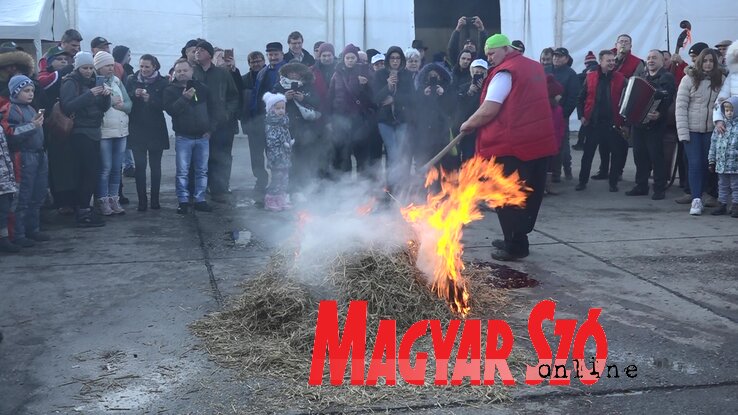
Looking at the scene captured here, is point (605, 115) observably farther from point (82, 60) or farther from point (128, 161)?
point (128, 161)

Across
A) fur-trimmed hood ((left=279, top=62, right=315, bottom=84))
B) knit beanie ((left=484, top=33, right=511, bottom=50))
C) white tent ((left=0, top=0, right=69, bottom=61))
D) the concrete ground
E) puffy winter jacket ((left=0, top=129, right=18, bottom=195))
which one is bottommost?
the concrete ground

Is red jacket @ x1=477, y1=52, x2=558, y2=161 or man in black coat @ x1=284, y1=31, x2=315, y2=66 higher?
man in black coat @ x1=284, y1=31, x2=315, y2=66

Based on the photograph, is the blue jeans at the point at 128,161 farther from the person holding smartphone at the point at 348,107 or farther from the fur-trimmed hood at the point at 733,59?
the fur-trimmed hood at the point at 733,59

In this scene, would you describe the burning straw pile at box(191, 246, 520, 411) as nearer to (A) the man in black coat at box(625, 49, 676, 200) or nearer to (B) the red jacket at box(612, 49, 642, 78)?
(A) the man in black coat at box(625, 49, 676, 200)

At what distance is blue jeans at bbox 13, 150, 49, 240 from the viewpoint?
764 cm

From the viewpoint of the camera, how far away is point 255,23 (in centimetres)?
1656

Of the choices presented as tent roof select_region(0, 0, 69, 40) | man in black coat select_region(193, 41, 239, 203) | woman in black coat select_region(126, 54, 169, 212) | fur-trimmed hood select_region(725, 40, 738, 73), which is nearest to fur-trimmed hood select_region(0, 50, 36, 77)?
woman in black coat select_region(126, 54, 169, 212)

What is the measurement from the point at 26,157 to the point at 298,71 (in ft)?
10.9

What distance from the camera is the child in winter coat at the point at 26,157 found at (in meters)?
7.50

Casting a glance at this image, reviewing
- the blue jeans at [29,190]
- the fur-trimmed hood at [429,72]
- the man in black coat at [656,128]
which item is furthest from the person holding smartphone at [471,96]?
the blue jeans at [29,190]

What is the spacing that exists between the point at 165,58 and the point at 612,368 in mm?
13882

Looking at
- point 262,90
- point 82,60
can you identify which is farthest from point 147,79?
point 262,90

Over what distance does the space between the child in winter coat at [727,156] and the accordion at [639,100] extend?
1.18 metres

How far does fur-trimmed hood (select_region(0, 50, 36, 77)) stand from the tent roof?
5.79 m
